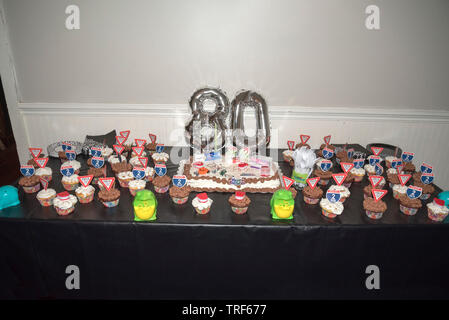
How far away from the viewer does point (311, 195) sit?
66.9 inches

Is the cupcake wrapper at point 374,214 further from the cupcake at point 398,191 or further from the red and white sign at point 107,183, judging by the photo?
the red and white sign at point 107,183

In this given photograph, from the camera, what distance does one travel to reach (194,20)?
2.83 m

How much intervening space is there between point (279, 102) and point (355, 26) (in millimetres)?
1114

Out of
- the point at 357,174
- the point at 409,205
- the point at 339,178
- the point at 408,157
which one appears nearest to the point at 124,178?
the point at 339,178

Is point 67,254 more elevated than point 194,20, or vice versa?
point 194,20

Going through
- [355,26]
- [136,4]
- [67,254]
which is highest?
[136,4]

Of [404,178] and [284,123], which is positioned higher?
[284,123]

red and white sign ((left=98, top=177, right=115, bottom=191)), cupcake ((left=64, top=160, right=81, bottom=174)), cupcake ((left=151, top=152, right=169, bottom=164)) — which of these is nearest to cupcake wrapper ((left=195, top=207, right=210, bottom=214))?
red and white sign ((left=98, top=177, right=115, bottom=191))

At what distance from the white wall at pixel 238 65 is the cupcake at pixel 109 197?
1672mm

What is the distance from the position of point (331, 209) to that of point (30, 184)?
6.32 feet

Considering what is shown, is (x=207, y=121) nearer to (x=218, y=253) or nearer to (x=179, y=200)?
(x=179, y=200)
